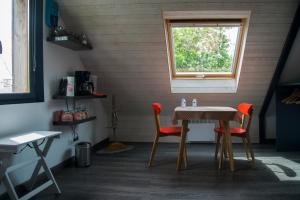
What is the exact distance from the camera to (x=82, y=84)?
3.61 metres

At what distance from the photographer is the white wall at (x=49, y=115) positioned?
2551mm

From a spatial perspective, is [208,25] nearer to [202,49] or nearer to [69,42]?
[202,49]

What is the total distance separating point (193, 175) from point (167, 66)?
66.0 inches

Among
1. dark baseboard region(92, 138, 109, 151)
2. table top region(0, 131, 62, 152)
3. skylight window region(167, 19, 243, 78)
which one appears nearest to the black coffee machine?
table top region(0, 131, 62, 152)

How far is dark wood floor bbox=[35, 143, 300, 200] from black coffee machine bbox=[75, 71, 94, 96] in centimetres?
98

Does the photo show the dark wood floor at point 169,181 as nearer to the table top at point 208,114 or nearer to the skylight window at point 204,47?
the table top at point 208,114

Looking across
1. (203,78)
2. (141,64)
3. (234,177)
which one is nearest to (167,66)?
(141,64)

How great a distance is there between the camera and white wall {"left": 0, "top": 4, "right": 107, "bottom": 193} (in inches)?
100

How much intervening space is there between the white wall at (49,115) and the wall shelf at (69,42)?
8 cm

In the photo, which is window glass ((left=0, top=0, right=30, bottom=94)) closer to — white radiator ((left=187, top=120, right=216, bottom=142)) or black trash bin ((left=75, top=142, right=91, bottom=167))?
black trash bin ((left=75, top=142, right=91, bottom=167))

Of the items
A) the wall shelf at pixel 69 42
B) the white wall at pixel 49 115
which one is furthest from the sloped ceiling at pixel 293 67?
the white wall at pixel 49 115

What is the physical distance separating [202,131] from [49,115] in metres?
2.77

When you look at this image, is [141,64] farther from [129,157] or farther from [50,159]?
[50,159]

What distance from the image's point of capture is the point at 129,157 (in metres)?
4.05
